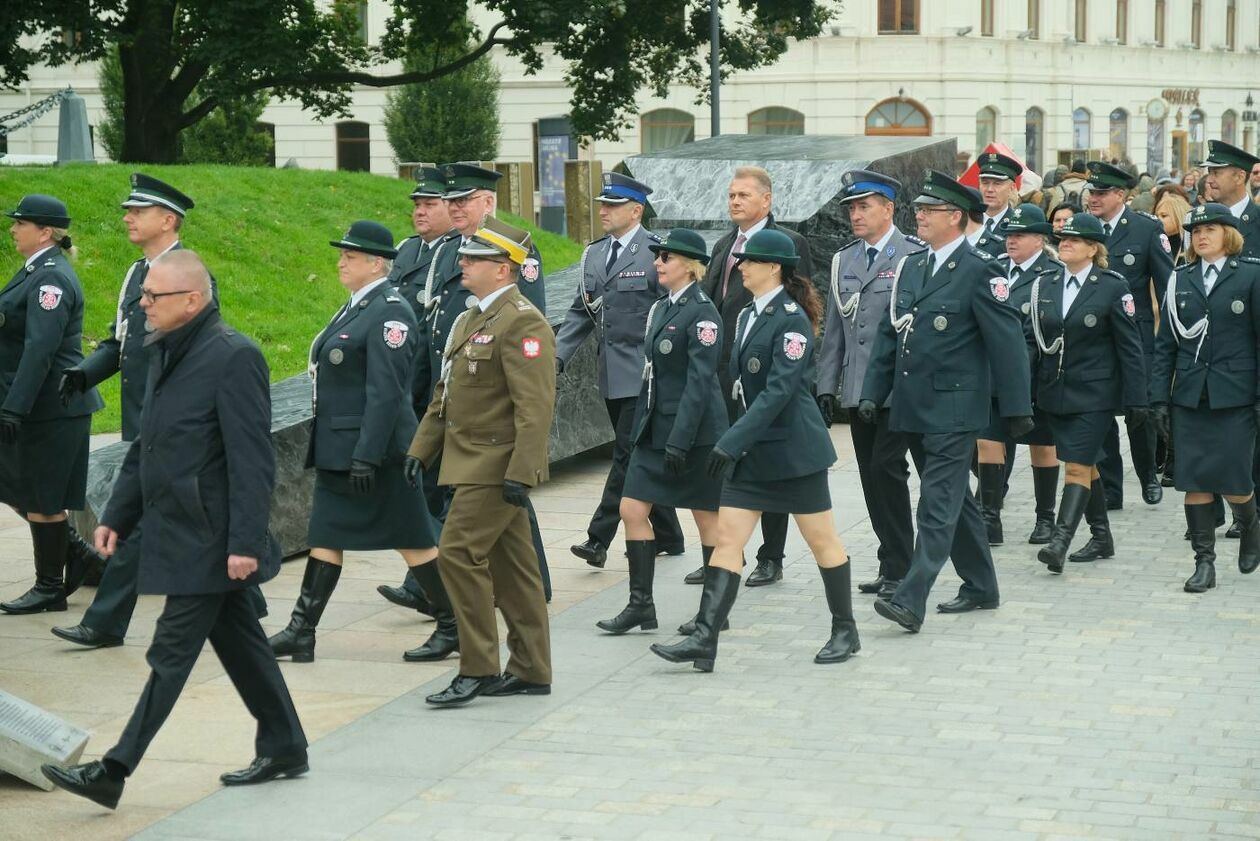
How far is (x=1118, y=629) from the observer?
862 cm

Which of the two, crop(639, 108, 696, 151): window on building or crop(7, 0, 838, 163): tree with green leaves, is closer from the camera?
crop(7, 0, 838, 163): tree with green leaves

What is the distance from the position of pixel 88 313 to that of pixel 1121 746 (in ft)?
41.3

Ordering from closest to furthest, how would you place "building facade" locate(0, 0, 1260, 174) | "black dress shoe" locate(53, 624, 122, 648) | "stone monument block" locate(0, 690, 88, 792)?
1. "stone monument block" locate(0, 690, 88, 792)
2. "black dress shoe" locate(53, 624, 122, 648)
3. "building facade" locate(0, 0, 1260, 174)

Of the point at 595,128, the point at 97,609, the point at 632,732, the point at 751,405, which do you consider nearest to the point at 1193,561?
the point at 751,405

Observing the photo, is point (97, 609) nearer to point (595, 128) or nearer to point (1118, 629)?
point (1118, 629)

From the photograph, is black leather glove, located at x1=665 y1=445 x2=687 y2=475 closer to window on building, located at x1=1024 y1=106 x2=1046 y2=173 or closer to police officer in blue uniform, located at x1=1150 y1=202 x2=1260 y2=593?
police officer in blue uniform, located at x1=1150 y1=202 x2=1260 y2=593

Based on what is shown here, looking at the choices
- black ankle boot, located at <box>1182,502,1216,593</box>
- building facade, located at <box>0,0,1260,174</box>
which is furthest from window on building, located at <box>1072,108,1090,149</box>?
black ankle boot, located at <box>1182,502,1216,593</box>

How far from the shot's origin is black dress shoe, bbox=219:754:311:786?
6.30m

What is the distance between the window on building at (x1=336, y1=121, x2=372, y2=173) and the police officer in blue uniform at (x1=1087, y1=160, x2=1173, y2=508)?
4046 centimetres

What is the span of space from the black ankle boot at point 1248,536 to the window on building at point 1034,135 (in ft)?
133

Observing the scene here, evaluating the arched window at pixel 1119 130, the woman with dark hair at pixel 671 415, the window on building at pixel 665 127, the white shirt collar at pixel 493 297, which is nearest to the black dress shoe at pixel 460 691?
the woman with dark hair at pixel 671 415

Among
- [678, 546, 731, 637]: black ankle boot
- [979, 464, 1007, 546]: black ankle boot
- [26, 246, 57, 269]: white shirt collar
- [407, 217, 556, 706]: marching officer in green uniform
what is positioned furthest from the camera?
[979, 464, 1007, 546]: black ankle boot

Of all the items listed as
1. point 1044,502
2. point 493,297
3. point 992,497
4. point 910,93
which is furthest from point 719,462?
point 910,93

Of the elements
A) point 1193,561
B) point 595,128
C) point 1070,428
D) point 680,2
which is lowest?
point 1193,561
